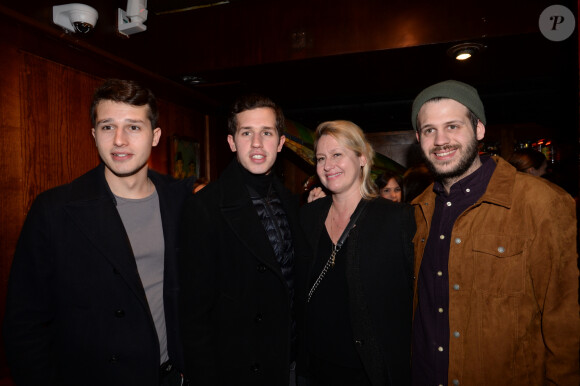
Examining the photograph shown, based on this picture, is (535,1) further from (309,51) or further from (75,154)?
(75,154)

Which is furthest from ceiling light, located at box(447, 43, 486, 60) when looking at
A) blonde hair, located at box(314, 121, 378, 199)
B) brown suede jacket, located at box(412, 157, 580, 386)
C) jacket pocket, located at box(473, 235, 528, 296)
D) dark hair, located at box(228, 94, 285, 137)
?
jacket pocket, located at box(473, 235, 528, 296)

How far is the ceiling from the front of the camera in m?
3.93

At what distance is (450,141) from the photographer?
1838mm

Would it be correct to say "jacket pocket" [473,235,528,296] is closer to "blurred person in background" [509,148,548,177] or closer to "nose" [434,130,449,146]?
"nose" [434,130,449,146]

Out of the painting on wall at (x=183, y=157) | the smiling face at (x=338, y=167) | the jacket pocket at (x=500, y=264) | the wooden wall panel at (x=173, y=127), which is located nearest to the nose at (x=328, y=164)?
the smiling face at (x=338, y=167)

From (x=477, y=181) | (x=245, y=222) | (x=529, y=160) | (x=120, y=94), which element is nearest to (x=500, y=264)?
(x=477, y=181)

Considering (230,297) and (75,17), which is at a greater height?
(75,17)

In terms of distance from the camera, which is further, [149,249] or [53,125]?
[53,125]

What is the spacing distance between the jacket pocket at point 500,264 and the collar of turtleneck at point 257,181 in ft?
3.97

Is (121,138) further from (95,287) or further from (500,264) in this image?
(500,264)

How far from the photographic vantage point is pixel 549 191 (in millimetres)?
1587

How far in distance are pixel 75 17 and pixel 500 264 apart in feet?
13.9

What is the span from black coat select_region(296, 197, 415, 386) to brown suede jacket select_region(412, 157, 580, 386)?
0.33 metres

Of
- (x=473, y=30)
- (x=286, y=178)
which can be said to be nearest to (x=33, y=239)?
(x=473, y=30)
